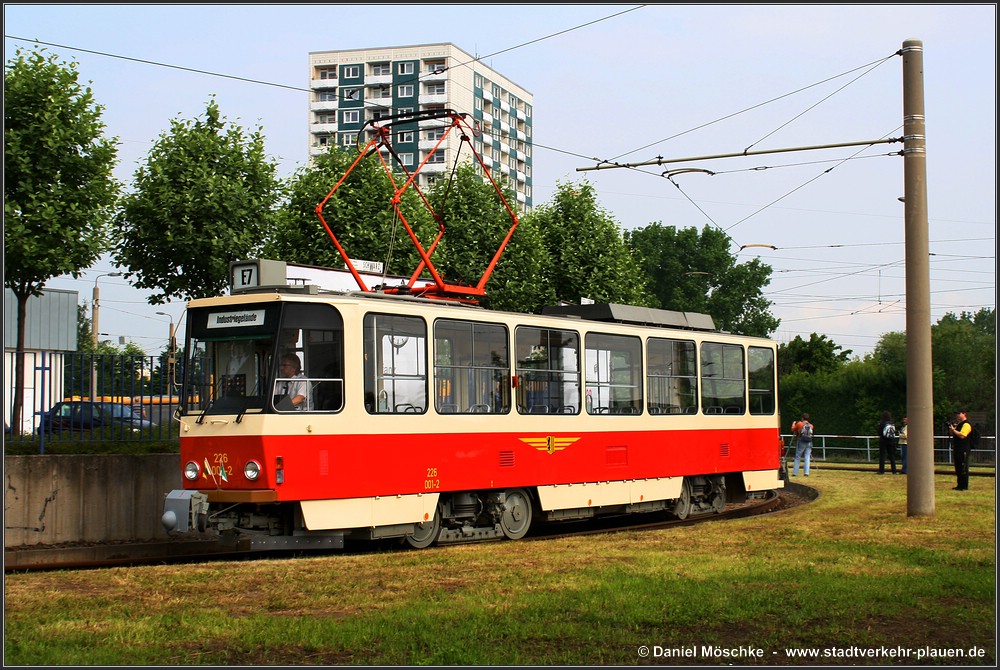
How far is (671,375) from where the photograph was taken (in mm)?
19531

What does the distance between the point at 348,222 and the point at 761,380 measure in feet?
33.4

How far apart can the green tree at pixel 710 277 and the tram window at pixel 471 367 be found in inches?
2693

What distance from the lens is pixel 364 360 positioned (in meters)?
13.9

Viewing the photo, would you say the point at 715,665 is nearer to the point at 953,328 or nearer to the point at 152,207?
the point at 152,207

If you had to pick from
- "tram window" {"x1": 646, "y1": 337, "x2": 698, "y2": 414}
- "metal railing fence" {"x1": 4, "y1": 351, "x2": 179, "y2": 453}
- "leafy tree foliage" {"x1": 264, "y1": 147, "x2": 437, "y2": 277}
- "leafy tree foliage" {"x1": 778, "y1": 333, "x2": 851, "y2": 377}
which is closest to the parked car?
"metal railing fence" {"x1": 4, "y1": 351, "x2": 179, "y2": 453}

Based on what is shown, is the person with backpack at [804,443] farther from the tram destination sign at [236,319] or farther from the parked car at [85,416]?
the tram destination sign at [236,319]

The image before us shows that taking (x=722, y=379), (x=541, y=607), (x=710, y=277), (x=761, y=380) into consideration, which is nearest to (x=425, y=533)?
(x=541, y=607)

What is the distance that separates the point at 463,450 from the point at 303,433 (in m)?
2.69

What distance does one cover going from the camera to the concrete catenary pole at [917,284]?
16953mm

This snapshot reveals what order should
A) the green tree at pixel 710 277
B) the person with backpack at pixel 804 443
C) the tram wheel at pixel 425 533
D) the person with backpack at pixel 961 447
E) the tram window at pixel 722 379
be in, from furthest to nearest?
the green tree at pixel 710 277 < the person with backpack at pixel 804 443 < the person with backpack at pixel 961 447 < the tram window at pixel 722 379 < the tram wheel at pixel 425 533

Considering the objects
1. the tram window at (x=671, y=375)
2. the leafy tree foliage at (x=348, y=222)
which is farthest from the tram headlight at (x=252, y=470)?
the leafy tree foliage at (x=348, y=222)

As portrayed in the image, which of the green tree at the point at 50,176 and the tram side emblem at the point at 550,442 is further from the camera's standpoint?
the green tree at the point at 50,176

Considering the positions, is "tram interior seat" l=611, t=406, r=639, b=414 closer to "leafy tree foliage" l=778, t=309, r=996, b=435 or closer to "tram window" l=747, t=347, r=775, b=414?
"tram window" l=747, t=347, r=775, b=414

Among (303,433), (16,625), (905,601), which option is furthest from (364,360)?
(905,601)
